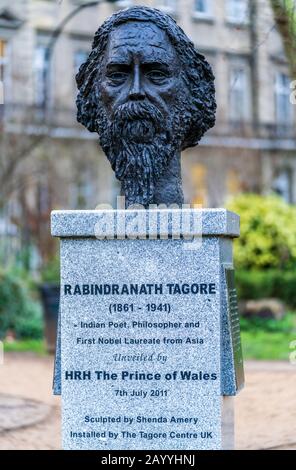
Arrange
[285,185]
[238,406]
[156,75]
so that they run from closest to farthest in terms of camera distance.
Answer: [156,75], [238,406], [285,185]

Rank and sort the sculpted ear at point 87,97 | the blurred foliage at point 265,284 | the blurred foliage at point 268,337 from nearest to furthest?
the sculpted ear at point 87,97
the blurred foliage at point 268,337
the blurred foliage at point 265,284

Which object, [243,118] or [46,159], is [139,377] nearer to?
[46,159]

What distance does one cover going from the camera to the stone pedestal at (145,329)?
7.30 m

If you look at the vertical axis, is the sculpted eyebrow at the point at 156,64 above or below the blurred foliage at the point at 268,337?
above

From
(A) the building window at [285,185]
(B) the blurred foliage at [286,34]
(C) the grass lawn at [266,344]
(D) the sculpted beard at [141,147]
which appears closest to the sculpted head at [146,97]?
(D) the sculpted beard at [141,147]

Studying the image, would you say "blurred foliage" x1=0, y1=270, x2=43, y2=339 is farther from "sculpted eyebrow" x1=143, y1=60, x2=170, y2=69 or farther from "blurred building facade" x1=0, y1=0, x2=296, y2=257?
"sculpted eyebrow" x1=143, y1=60, x2=170, y2=69

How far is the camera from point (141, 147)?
7828 mm

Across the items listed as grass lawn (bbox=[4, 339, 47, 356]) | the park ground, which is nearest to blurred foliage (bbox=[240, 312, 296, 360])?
the park ground

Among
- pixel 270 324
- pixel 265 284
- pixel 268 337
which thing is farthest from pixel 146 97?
pixel 265 284

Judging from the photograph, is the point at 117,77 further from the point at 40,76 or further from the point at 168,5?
the point at 40,76

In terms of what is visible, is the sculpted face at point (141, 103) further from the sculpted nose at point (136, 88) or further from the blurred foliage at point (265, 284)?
the blurred foliage at point (265, 284)

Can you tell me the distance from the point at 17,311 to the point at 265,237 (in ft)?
18.2

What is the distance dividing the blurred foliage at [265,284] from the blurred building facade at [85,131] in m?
6.59

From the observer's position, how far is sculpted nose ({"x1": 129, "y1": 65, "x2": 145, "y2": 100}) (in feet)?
25.0
